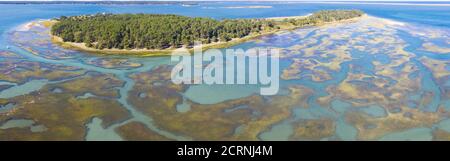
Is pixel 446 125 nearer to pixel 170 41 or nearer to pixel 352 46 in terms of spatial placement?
pixel 352 46

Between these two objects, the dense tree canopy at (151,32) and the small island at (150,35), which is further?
the dense tree canopy at (151,32)

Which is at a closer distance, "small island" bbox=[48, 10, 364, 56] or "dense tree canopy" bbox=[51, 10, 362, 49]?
"small island" bbox=[48, 10, 364, 56]

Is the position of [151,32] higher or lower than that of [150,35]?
higher

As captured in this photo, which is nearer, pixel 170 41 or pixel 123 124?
pixel 123 124

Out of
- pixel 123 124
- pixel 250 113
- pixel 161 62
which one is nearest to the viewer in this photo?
pixel 123 124

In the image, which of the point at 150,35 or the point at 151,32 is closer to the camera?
the point at 150,35
